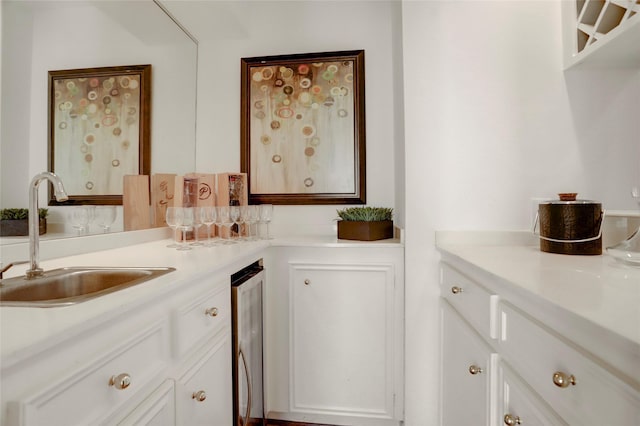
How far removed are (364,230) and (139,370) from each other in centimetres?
117

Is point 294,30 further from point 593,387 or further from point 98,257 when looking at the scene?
point 593,387

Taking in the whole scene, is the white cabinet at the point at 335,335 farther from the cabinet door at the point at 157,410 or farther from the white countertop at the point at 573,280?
the cabinet door at the point at 157,410

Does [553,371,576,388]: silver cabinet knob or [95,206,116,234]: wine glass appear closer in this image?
[553,371,576,388]: silver cabinet knob

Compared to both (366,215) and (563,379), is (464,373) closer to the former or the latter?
(563,379)

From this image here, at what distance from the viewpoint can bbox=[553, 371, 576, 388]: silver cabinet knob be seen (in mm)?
638

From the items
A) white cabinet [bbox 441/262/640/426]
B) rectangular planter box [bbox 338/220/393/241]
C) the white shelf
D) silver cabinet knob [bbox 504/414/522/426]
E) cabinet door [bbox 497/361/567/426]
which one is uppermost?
the white shelf

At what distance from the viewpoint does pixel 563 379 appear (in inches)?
25.5

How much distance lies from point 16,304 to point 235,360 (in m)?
0.74

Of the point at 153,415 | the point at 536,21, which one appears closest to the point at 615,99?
the point at 536,21

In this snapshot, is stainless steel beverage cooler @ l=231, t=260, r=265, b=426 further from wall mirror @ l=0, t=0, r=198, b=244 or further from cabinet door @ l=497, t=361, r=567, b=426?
cabinet door @ l=497, t=361, r=567, b=426

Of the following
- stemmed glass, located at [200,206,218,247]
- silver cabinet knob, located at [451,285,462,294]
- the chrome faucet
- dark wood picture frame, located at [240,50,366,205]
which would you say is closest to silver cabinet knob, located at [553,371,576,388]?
silver cabinet knob, located at [451,285,462,294]

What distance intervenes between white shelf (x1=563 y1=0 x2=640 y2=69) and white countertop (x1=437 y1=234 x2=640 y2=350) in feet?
2.47

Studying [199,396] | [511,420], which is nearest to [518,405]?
[511,420]

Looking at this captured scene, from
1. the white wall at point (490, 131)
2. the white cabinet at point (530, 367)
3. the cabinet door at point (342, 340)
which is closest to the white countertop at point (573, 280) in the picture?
the white cabinet at point (530, 367)
